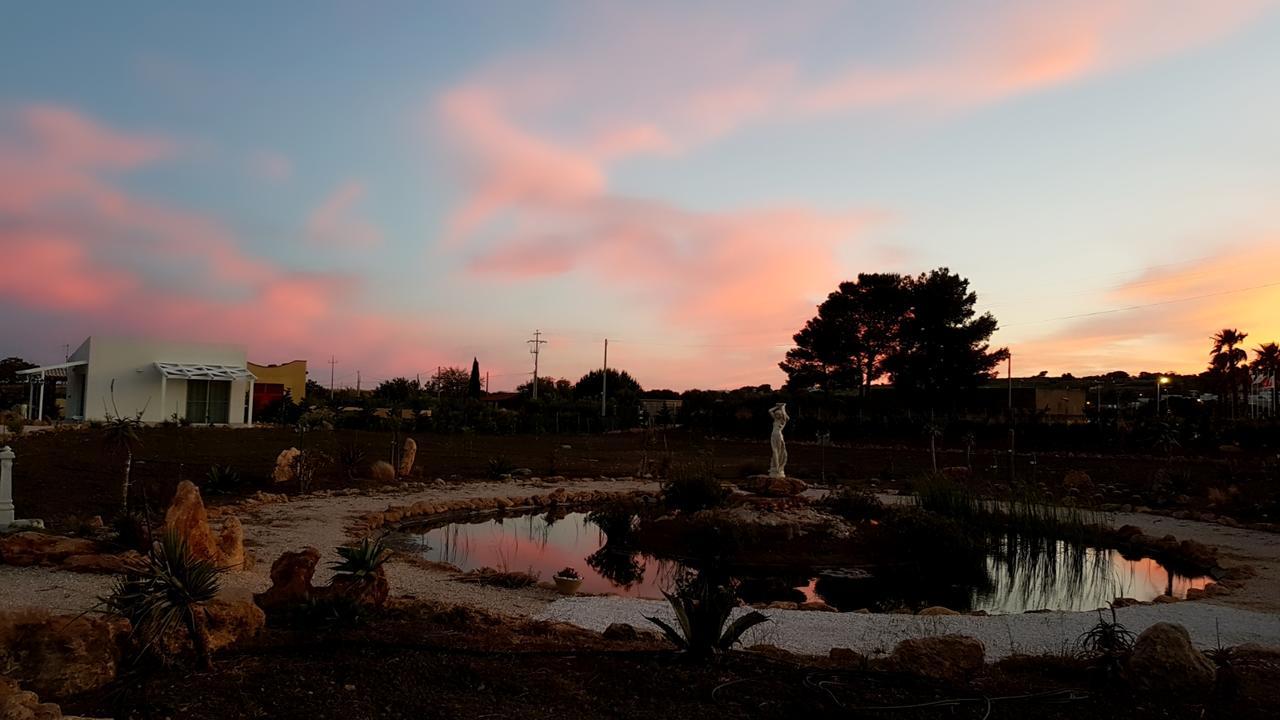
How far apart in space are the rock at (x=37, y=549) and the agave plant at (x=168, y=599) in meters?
4.54

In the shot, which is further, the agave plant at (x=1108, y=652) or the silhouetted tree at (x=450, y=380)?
the silhouetted tree at (x=450, y=380)

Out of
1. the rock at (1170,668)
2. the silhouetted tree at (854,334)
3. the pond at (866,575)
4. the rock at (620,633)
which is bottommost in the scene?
the pond at (866,575)

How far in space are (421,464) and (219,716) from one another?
18.1 m

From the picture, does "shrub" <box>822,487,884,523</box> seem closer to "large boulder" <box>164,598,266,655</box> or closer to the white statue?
the white statue

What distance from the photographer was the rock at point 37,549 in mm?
8383

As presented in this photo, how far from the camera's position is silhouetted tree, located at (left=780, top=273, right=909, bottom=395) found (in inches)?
1634

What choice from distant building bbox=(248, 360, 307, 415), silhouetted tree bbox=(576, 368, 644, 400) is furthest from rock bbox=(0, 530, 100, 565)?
silhouetted tree bbox=(576, 368, 644, 400)

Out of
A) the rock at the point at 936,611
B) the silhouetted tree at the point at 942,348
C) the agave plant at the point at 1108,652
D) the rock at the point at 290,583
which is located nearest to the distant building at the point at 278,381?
the silhouetted tree at the point at 942,348

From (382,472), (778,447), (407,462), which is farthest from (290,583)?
(778,447)

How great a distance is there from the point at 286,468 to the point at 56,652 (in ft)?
42.6

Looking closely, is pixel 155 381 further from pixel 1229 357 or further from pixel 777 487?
pixel 1229 357

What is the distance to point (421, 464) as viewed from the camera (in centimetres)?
2169

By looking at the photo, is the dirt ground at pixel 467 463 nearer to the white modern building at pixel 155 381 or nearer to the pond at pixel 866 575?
the pond at pixel 866 575

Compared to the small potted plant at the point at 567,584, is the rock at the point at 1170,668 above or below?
above
